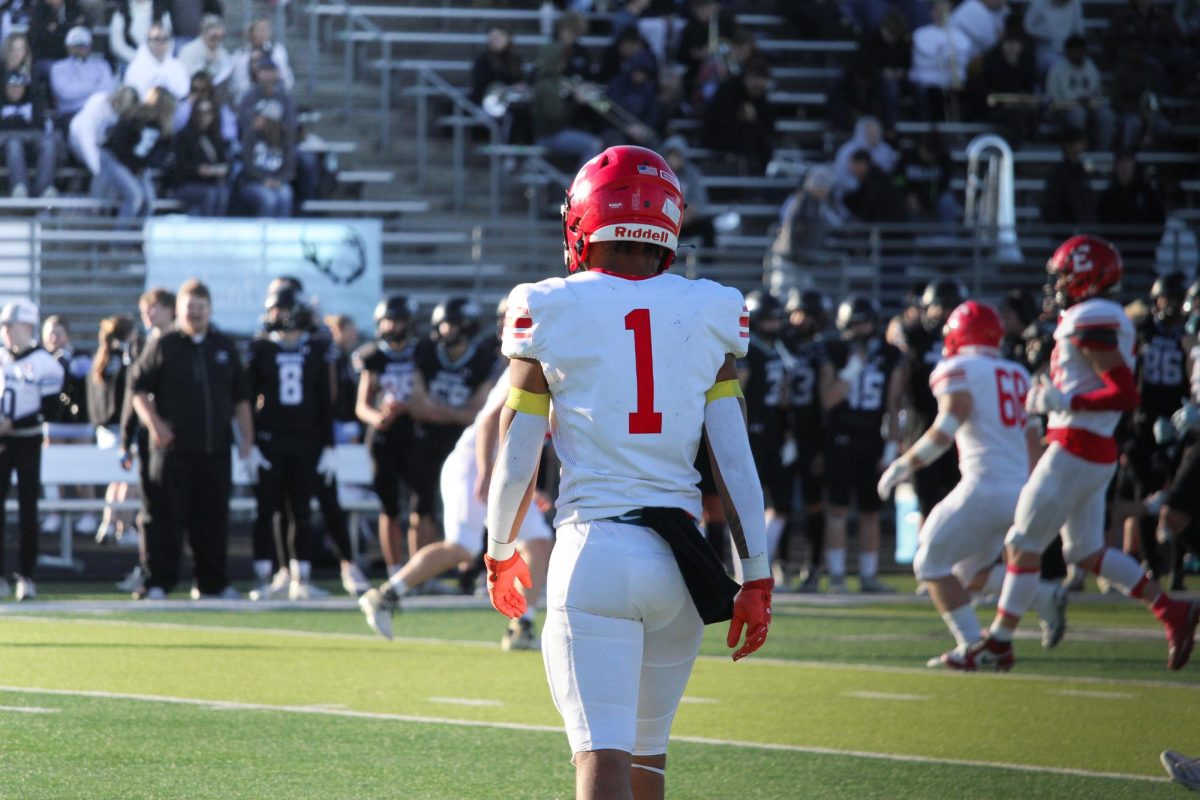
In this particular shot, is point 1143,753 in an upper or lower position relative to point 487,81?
lower

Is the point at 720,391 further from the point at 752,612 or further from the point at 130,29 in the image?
the point at 130,29

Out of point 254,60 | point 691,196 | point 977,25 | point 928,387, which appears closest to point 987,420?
point 928,387

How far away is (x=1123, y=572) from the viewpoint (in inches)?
348

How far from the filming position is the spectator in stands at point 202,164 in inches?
696

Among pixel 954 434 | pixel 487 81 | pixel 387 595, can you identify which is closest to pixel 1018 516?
pixel 954 434

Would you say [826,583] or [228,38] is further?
[228,38]

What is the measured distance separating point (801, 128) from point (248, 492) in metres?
8.07

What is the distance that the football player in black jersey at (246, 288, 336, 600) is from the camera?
12.3 m

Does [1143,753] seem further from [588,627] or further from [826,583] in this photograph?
[826,583]

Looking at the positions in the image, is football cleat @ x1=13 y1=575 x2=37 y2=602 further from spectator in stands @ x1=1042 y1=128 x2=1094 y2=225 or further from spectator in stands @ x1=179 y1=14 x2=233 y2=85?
spectator in stands @ x1=1042 y1=128 x2=1094 y2=225

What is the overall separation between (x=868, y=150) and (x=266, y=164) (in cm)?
626

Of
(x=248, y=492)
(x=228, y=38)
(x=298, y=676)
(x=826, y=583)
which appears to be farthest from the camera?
(x=228, y=38)

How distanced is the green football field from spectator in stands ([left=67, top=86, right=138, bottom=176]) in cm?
776

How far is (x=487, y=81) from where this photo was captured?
19859mm
